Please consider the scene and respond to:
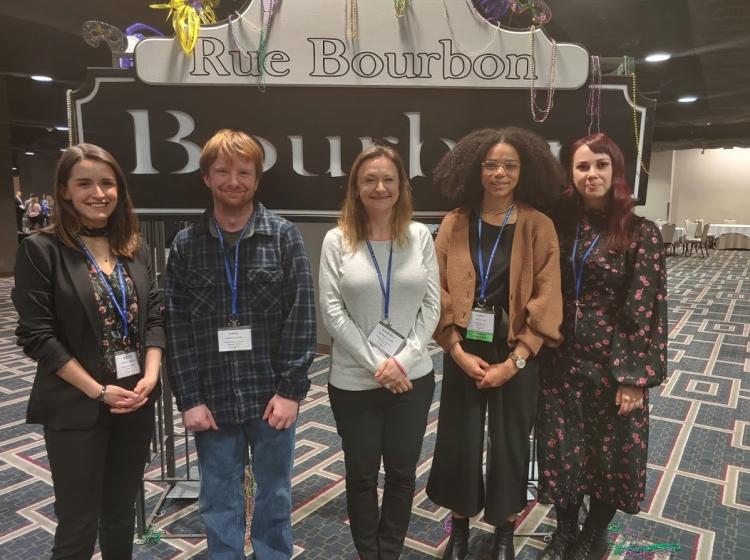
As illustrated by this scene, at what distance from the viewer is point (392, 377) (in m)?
1.69

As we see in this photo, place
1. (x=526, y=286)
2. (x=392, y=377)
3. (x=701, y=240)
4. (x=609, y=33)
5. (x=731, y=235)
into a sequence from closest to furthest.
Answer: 1. (x=392, y=377)
2. (x=526, y=286)
3. (x=609, y=33)
4. (x=701, y=240)
5. (x=731, y=235)

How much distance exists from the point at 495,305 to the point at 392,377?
0.44 metres

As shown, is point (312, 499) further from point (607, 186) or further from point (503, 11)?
point (503, 11)

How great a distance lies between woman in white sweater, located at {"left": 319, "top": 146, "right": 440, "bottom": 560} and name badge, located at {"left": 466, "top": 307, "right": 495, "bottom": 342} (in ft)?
0.43

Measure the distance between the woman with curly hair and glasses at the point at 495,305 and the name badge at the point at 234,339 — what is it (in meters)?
0.67

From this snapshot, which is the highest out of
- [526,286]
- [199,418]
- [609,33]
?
[609,33]

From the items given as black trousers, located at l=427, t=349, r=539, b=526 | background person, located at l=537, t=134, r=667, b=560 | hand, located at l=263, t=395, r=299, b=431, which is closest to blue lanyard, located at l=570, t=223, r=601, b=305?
background person, located at l=537, t=134, r=667, b=560

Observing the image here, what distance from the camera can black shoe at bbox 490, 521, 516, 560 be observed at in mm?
2002

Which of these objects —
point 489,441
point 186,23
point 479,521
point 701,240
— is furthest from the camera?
point 701,240

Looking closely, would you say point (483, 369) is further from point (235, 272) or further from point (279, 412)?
point (235, 272)

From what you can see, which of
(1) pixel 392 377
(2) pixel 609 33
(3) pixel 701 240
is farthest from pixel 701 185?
(1) pixel 392 377

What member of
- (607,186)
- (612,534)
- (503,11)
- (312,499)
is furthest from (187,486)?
(503,11)

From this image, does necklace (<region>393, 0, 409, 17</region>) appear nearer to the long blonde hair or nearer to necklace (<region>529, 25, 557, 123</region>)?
necklace (<region>529, 25, 557, 123</region>)

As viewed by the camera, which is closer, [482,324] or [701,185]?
[482,324]
